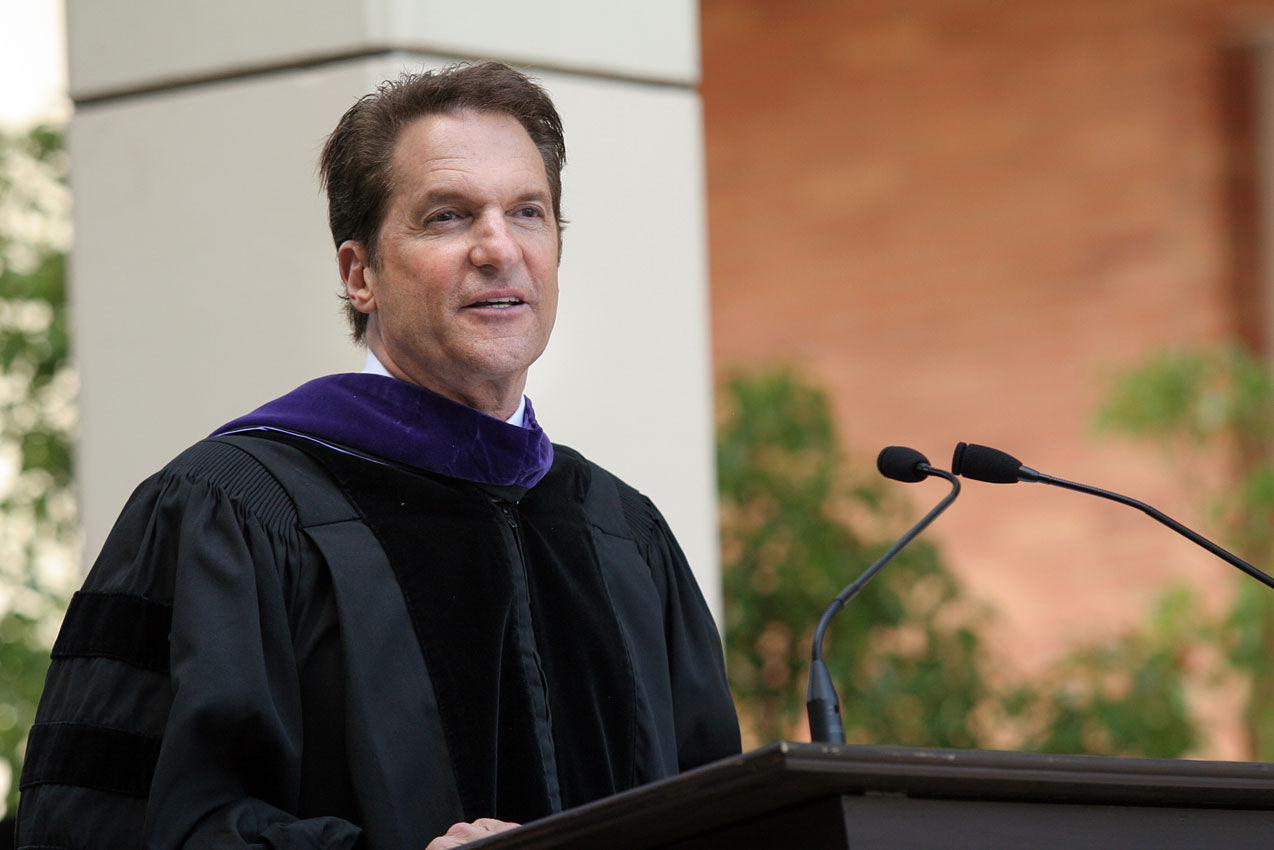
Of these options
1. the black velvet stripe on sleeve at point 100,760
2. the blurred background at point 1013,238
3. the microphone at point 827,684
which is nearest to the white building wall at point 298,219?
the black velvet stripe on sleeve at point 100,760

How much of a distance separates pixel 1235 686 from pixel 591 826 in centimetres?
621

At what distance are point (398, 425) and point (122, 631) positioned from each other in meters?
0.44

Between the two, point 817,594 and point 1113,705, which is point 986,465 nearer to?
point 817,594

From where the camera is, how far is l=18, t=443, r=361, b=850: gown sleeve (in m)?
1.83

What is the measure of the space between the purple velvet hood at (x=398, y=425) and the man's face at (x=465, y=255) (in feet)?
0.13

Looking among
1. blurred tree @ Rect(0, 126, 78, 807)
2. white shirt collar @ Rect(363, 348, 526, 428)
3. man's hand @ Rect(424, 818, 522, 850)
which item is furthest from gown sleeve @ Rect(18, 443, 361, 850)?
blurred tree @ Rect(0, 126, 78, 807)

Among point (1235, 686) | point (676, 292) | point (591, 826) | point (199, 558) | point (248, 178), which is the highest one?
point (248, 178)

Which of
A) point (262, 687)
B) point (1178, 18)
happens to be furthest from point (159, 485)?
point (1178, 18)

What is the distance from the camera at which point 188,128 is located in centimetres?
306

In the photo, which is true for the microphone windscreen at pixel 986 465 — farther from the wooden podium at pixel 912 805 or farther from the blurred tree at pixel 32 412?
the blurred tree at pixel 32 412

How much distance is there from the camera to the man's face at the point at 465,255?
214 cm

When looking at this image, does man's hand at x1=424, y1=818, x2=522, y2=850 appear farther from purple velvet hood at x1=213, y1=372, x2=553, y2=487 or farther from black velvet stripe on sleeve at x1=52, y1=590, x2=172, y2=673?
purple velvet hood at x1=213, y1=372, x2=553, y2=487

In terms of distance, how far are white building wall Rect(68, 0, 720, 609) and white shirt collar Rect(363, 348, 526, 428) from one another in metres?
0.64

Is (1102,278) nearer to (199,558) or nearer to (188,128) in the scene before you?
(188,128)
